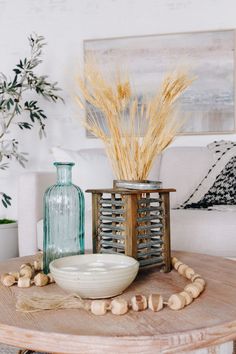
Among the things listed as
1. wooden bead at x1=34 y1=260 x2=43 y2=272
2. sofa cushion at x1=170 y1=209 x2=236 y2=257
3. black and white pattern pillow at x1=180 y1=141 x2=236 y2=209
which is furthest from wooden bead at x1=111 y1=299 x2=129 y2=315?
black and white pattern pillow at x1=180 y1=141 x2=236 y2=209

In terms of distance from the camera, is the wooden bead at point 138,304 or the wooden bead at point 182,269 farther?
the wooden bead at point 182,269

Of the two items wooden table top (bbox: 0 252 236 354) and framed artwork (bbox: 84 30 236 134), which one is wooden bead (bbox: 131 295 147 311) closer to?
wooden table top (bbox: 0 252 236 354)

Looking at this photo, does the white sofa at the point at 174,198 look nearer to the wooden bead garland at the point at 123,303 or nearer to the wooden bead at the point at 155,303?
the wooden bead garland at the point at 123,303

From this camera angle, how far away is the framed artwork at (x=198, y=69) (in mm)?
3029

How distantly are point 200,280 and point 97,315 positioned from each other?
0.27 m

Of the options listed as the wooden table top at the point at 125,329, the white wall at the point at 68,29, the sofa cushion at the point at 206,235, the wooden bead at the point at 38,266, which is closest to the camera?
the wooden table top at the point at 125,329

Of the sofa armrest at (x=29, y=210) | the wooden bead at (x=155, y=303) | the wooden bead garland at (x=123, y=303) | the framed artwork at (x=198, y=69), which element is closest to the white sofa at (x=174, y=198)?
the sofa armrest at (x=29, y=210)

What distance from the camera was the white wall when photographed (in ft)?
10.3

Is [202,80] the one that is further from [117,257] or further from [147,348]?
[147,348]

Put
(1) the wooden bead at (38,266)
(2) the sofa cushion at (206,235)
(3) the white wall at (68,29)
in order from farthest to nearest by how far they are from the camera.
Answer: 1. (3) the white wall at (68,29)
2. (2) the sofa cushion at (206,235)
3. (1) the wooden bead at (38,266)

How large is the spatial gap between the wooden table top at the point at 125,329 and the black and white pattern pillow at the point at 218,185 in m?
1.54

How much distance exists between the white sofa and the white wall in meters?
0.57

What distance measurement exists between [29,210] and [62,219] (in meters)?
1.15

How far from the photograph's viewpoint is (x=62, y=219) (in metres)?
1.11
